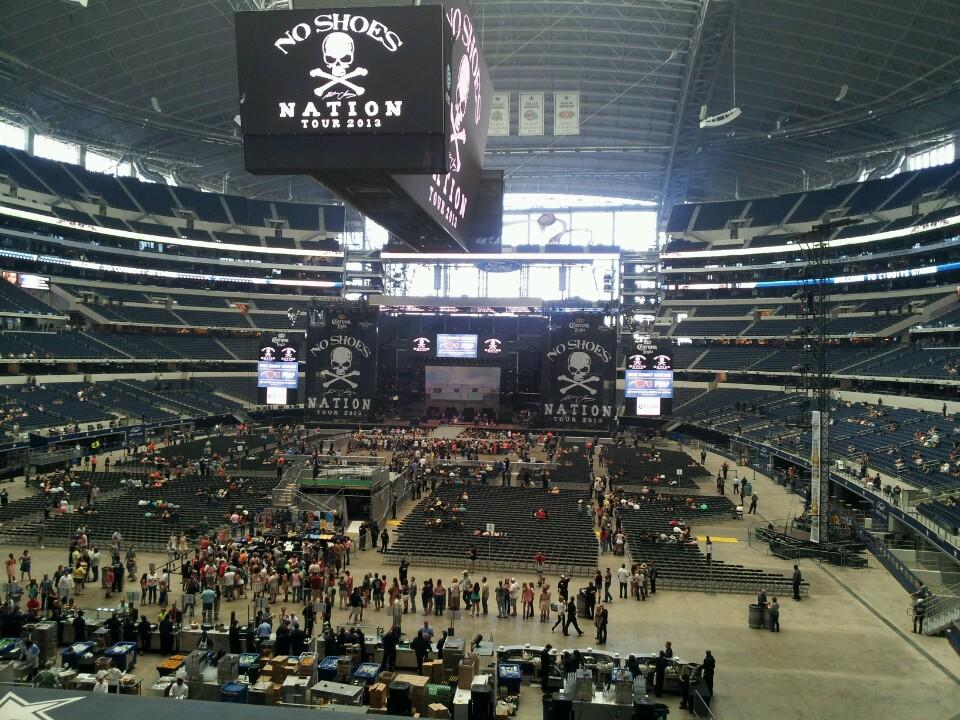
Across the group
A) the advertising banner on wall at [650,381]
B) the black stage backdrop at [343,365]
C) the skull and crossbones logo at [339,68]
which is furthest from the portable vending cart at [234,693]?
the black stage backdrop at [343,365]

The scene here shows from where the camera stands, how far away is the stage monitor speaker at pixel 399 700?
10406 millimetres

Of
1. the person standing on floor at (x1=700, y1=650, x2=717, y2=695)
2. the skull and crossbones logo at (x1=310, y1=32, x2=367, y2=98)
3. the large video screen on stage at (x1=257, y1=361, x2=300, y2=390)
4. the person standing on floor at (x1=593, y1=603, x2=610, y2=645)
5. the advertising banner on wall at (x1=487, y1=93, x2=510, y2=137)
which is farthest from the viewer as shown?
the large video screen on stage at (x1=257, y1=361, x2=300, y2=390)

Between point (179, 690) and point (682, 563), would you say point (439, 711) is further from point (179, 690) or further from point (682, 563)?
point (682, 563)

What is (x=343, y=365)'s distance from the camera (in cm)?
4856

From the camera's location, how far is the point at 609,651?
51.2 ft

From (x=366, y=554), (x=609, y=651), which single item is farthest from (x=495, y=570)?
(x=609, y=651)

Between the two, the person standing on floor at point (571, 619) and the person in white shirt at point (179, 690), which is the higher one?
the person in white shirt at point (179, 690)

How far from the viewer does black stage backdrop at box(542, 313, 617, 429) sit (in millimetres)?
48156

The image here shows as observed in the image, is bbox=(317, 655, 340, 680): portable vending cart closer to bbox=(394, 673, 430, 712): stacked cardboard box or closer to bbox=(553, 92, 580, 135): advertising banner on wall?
bbox=(394, 673, 430, 712): stacked cardboard box

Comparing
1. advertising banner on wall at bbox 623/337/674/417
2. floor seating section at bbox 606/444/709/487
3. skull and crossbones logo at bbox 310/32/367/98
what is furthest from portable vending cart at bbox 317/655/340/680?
advertising banner on wall at bbox 623/337/674/417

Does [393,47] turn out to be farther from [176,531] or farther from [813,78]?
[813,78]

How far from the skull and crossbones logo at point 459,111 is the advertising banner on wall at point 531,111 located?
1597 inches

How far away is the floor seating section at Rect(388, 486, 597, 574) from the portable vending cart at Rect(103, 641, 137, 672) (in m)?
10.0

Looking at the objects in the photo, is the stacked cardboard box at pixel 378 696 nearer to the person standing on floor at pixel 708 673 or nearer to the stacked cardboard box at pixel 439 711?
the stacked cardboard box at pixel 439 711
